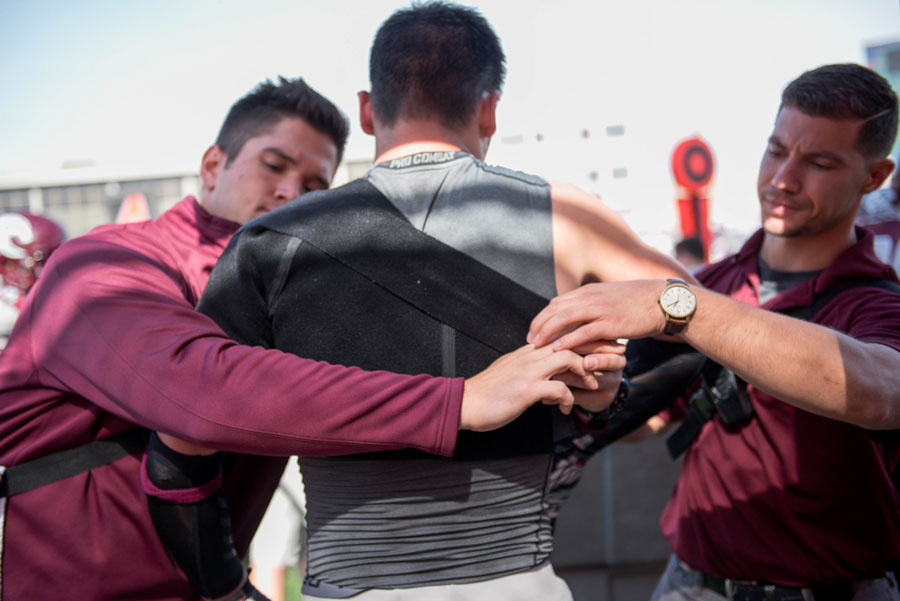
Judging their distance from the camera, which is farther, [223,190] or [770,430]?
[223,190]

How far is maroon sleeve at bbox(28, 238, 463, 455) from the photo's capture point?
4.66 ft

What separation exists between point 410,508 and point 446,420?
11.5 inches

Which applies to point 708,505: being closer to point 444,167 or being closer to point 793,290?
point 793,290

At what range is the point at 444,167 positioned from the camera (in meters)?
1.68

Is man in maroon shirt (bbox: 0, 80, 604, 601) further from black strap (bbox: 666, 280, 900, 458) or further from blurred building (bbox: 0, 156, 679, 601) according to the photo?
blurred building (bbox: 0, 156, 679, 601)

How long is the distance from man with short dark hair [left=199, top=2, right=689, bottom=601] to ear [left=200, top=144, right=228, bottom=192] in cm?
118

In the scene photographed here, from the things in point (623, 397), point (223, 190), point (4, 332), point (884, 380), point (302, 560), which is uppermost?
point (223, 190)

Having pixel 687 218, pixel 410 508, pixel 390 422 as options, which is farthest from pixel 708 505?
pixel 687 218

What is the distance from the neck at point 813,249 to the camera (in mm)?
2395

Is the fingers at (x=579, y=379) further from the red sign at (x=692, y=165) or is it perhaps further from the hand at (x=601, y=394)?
the red sign at (x=692, y=165)

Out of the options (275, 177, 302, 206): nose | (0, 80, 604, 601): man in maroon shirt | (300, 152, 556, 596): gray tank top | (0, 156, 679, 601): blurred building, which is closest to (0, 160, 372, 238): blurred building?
(0, 156, 679, 601): blurred building

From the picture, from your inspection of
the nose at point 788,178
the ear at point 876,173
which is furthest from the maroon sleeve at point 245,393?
the ear at point 876,173

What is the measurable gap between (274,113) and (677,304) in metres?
1.80

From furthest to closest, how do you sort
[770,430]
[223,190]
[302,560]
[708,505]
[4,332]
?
[4,332] < [302,560] < [223,190] < [708,505] < [770,430]
